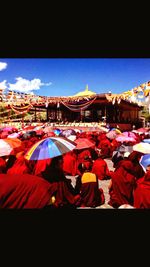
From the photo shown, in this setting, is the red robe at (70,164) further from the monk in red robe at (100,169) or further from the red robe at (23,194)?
the red robe at (23,194)

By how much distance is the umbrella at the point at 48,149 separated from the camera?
5316 mm

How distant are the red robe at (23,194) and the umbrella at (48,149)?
1.12 m

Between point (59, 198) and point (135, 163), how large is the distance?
8.00 ft

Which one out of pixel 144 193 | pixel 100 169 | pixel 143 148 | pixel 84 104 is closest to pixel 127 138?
pixel 100 169

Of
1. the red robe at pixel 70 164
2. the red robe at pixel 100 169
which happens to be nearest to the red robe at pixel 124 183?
the red robe at pixel 100 169

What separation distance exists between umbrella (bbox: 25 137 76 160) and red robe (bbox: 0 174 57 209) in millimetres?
1116

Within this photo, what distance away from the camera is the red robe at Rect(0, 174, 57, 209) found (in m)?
4.16

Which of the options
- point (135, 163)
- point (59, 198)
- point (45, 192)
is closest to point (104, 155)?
point (135, 163)

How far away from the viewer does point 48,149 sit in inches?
212

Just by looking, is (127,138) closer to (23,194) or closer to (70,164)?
(70,164)

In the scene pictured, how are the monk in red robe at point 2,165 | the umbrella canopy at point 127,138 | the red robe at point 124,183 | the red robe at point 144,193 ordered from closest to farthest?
the red robe at point 144,193 → the red robe at point 124,183 → the monk in red robe at point 2,165 → the umbrella canopy at point 127,138

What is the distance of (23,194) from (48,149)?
136 centimetres
